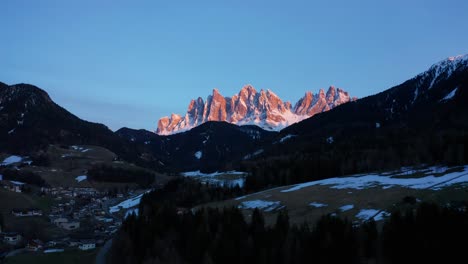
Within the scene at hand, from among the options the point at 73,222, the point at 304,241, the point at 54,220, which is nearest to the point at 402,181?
the point at 304,241

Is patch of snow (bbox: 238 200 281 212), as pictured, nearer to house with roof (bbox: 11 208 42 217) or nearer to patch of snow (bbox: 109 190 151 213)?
patch of snow (bbox: 109 190 151 213)

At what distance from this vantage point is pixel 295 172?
150375mm

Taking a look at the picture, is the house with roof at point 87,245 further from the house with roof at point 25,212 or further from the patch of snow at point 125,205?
the patch of snow at point 125,205

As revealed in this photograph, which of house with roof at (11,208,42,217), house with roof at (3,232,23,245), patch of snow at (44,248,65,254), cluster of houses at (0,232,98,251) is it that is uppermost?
house with roof at (11,208,42,217)

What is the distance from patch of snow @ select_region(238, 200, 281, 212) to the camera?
9605 cm

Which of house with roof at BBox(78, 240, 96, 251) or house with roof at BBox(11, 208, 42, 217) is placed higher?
house with roof at BBox(11, 208, 42, 217)

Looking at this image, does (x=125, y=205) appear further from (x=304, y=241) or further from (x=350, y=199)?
(x=304, y=241)

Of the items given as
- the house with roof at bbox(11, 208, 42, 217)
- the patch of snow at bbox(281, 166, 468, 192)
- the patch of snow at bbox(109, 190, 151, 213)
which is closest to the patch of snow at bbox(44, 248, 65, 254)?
the house with roof at bbox(11, 208, 42, 217)

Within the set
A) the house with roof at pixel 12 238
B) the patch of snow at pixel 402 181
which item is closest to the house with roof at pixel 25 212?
the house with roof at pixel 12 238

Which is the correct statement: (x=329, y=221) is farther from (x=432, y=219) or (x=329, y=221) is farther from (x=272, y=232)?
(x=432, y=219)

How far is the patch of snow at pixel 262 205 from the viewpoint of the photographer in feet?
315

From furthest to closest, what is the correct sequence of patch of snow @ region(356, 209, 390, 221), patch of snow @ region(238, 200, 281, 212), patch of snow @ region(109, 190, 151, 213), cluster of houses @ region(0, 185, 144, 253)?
patch of snow @ region(109, 190, 151, 213)
patch of snow @ region(238, 200, 281, 212)
cluster of houses @ region(0, 185, 144, 253)
patch of snow @ region(356, 209, 390, 221)

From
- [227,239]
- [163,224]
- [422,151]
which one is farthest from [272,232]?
[422,151]

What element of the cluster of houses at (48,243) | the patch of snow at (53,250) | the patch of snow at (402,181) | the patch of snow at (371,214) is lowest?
the patch of snow at (53,250)
